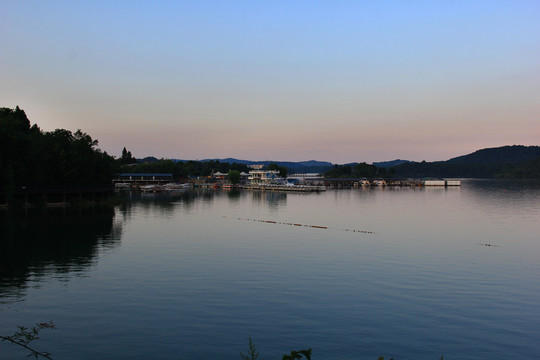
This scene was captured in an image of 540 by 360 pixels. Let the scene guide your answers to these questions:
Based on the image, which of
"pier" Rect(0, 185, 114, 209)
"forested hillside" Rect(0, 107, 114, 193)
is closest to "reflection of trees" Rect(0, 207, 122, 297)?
"pier" Rect(0, 185, 114, 209)

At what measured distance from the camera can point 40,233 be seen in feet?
173

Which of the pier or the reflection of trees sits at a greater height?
the pier

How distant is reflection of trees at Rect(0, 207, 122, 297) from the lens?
32.8 m

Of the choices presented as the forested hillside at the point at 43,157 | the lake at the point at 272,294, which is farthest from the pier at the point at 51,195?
the lake at the point at 272,294

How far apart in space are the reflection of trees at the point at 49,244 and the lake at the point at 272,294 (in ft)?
0.65

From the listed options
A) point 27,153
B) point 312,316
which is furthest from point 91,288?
point 27,153

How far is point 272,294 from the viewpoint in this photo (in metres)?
27.2

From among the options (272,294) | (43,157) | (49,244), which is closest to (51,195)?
(43,157)

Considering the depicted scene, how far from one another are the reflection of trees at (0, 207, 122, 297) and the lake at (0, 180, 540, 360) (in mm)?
199

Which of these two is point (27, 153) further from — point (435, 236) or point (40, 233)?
point (435, 236)

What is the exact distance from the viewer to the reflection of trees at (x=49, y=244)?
107ft

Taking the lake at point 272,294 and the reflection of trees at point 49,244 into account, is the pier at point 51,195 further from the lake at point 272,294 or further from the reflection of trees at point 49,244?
the lake at point 272,294

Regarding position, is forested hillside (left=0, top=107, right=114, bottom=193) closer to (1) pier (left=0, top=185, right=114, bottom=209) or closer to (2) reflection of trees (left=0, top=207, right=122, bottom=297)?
(1) pier (left=0, top=185, right=114, bottom=209)

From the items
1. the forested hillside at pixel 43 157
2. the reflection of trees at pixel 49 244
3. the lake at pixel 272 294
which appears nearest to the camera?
the lake at pixel 272 294
